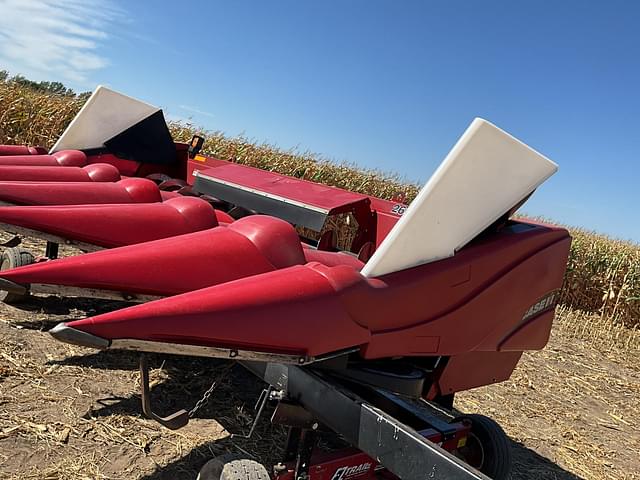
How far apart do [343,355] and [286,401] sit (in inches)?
10.8

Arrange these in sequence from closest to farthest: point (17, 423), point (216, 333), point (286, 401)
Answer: point (216, 333), point (286, 401), point (17, 423)

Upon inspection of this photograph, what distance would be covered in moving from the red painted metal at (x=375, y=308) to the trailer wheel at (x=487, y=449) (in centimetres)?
50

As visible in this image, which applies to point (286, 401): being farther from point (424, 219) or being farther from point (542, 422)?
point (542, 422)

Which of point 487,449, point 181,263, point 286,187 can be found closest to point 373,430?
point 181,263

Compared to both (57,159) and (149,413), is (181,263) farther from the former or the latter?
(57,159)

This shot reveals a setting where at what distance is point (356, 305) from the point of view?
1.92 meters

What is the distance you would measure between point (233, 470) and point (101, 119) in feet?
11.9

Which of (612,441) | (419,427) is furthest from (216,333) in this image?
(612,441)

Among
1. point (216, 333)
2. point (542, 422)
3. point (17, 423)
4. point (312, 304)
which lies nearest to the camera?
point (216, 333)

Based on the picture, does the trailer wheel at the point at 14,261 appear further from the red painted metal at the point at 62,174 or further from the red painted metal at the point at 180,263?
the red painted metal at the point at 180,263

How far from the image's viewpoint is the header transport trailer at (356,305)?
1.73m

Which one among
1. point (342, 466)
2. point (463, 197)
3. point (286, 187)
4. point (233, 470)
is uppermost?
point (463, 197)

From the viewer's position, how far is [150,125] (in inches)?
190

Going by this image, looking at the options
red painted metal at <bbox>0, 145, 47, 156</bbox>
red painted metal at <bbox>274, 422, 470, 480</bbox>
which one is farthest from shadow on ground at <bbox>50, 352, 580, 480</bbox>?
red painted metal at <bbox>0, 145, 47, 156</bbox>
